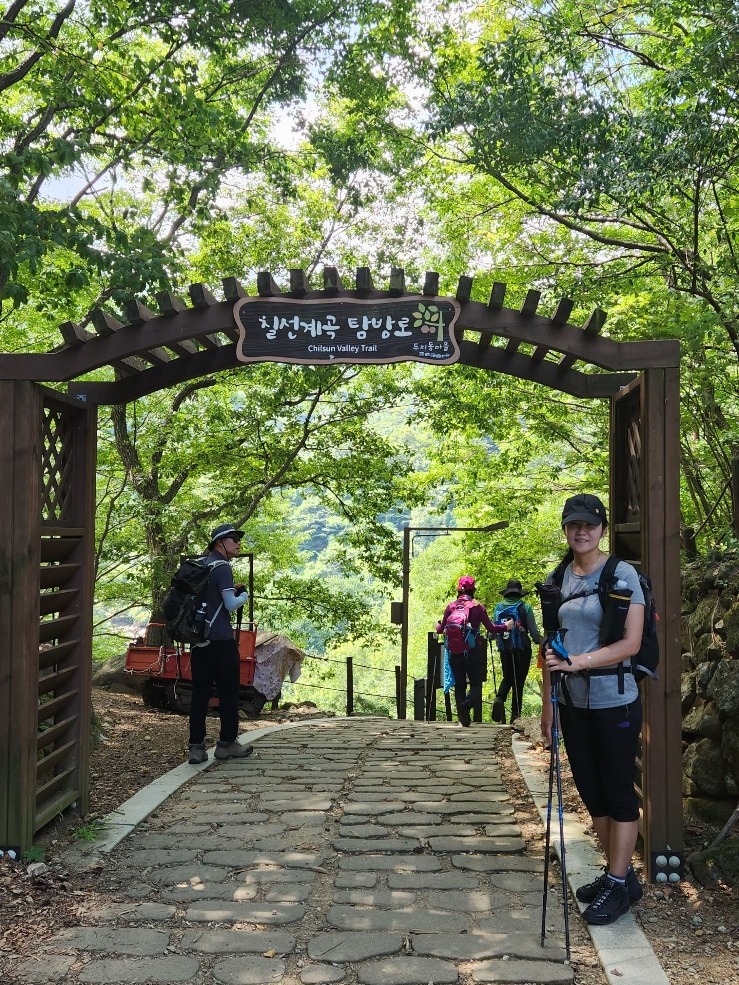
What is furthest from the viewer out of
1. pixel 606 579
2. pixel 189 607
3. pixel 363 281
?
pixel 189 607

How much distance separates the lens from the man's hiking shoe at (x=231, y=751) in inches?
289

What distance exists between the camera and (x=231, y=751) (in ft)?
24.3

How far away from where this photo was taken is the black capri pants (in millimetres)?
3801

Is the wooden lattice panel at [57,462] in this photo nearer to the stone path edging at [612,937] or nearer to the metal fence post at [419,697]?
the stone path edging at [612,937]

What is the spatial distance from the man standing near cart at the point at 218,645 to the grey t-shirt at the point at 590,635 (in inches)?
134

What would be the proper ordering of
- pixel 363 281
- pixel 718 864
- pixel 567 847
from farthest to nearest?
1. pixel 363 281
2. pixel 567 847
3. pixel 718 864

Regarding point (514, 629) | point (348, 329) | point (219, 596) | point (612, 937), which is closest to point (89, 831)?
point (219, 596)

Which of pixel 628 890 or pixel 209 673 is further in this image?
pixel 209 673

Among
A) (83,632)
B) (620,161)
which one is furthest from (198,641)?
(620,161)

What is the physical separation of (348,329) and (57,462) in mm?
2054

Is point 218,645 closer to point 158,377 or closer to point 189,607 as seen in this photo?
point 189,607

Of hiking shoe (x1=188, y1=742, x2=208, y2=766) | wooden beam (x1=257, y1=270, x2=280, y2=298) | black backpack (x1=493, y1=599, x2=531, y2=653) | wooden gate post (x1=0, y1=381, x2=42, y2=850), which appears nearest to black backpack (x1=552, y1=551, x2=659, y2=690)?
wooden beam (x1=257, y1=270, x2=280, y2=298)

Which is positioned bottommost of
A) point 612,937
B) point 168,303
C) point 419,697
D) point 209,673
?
point 419,697

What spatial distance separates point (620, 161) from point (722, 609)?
13.1 feet
